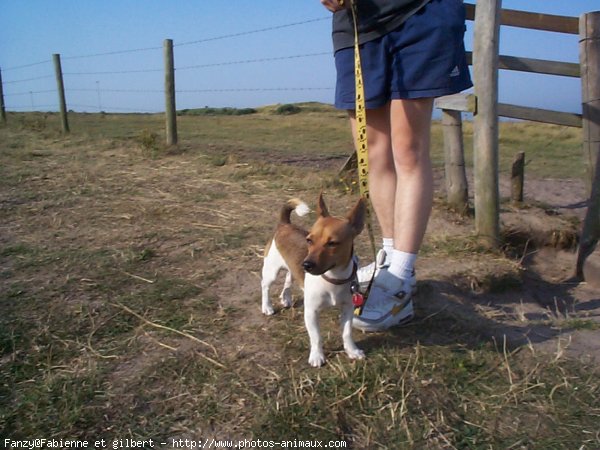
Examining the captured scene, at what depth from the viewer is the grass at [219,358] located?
188 centimetres

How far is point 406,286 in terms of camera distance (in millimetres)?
2525

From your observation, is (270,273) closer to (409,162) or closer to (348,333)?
(348,333)

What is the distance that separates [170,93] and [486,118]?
569cm

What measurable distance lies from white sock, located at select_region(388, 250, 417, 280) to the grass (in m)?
0.25

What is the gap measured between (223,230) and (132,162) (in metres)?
3.36

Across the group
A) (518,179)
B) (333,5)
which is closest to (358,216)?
(333,5)

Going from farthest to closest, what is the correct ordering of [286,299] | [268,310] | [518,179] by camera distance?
[518,179]
[286,299]
[268,310]

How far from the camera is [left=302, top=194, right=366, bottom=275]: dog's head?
6.99 ft

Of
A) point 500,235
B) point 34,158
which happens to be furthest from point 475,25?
point 34,158

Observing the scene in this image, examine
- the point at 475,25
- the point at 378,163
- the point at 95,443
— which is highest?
the point at 475,25

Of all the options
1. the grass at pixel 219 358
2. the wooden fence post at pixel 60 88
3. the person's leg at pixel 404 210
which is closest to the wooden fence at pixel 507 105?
the grass at pixel 219 358

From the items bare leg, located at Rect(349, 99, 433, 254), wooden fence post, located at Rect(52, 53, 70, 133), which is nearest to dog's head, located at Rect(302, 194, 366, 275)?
bare leg, located at Rect(349, 99, 433, 254)

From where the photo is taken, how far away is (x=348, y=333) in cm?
230

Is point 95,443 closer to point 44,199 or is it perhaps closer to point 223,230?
point 223,230
